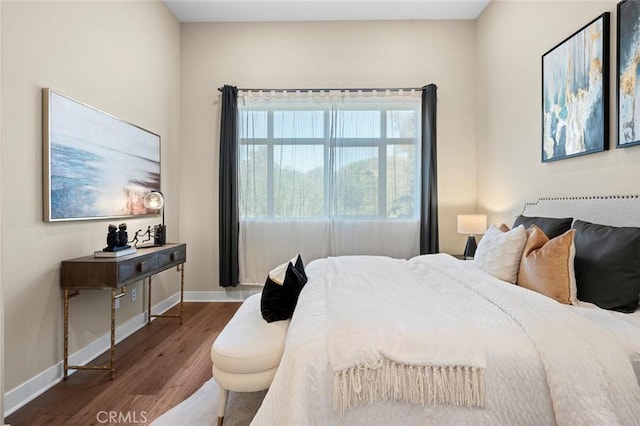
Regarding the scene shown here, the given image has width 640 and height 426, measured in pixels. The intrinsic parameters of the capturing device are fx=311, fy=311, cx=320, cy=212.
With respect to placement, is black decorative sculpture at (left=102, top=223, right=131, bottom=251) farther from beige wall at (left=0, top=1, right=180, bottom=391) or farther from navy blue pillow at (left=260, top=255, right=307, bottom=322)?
Answer: navy blue pillow at (left=260, top=255, right=307, bottom=322)

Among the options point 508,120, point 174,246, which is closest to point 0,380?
point 174,246

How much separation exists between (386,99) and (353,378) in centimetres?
337

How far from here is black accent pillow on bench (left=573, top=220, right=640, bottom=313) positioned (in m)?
1.51

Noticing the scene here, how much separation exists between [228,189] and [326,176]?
1196mm

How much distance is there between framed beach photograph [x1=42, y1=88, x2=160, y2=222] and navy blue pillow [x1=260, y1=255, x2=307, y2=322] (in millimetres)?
1515

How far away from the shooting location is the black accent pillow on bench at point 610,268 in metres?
1.51

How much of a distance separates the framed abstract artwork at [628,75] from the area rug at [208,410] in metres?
2.67

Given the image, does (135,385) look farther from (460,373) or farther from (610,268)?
(610,268)

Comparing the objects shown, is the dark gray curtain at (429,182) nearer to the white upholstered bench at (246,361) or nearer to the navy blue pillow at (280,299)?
the navy blue pillow at (280,299)

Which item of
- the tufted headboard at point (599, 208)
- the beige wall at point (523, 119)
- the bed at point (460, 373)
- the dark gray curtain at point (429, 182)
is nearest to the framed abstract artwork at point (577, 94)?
the beige wall at point (523, 119)

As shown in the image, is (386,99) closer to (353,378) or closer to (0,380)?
(353,378)

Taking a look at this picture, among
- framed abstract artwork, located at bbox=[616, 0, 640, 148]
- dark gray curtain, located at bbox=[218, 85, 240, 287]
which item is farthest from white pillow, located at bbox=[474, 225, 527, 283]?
dark gray curtain, located at bbox=[218, 85, 240, 287]

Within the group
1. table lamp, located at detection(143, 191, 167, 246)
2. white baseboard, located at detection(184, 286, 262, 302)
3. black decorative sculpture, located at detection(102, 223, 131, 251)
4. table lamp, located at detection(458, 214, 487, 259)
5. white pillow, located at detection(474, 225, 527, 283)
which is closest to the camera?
white pillow, located at detection(474, 225, 527, 283)

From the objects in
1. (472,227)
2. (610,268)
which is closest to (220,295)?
(472,227)
